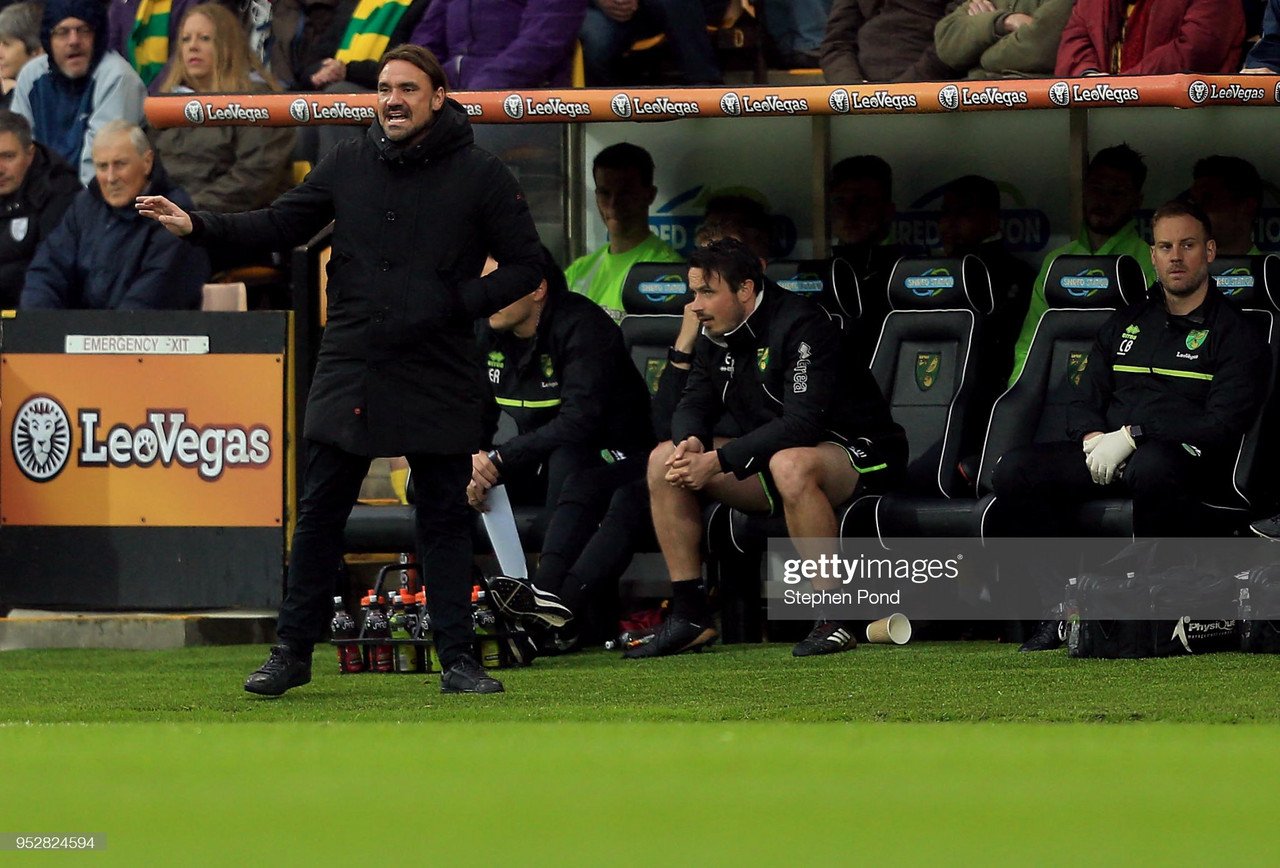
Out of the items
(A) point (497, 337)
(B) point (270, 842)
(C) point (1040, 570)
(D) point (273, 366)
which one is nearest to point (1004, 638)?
(C) point (1040, 570)

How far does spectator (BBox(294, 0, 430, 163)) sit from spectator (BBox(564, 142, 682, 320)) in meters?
1.32

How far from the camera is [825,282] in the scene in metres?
10.5

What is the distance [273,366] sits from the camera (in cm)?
1016

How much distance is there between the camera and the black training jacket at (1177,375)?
8523mm

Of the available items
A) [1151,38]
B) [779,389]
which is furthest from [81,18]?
[1151,38]

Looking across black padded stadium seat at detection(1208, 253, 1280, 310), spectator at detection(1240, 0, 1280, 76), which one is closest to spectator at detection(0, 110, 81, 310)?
black padded stadium seat at detection(1208, 253, 1280, 310)

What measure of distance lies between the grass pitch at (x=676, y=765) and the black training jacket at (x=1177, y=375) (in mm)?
1046

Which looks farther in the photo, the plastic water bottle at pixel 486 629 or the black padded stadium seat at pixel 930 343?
the black padded stadium seat at pixel 930 343

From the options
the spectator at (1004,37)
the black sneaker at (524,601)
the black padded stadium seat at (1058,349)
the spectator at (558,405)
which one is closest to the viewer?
the black sneaker at (524,601)

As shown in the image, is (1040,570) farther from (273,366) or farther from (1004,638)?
(273,366)

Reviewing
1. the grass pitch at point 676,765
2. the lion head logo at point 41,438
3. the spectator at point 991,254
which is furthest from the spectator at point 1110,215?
the lion head logo at point 41,438

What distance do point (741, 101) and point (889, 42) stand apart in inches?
50.9

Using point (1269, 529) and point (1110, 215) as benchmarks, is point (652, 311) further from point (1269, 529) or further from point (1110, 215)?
point (1269, 529)

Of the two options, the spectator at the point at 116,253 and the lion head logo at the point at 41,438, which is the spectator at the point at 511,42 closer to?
the spectator at the point at 116,253
